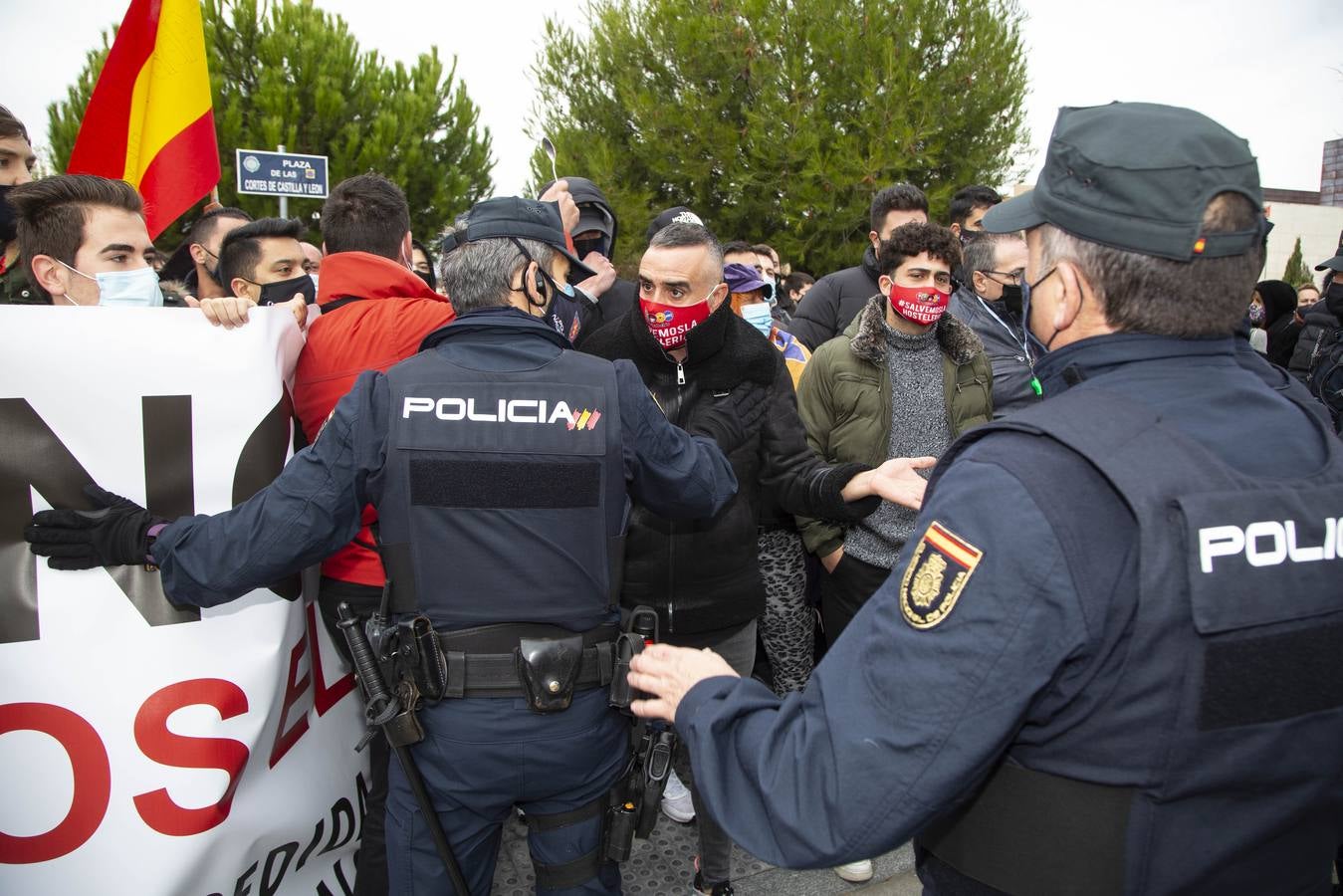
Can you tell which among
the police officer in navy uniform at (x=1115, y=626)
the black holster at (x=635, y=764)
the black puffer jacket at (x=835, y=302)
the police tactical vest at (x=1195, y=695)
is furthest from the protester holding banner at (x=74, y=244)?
the black puffer jacket at (x=835, y=302)

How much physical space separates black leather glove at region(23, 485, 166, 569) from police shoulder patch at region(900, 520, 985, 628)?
169 cm

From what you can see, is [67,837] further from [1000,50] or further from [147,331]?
[1000,50]

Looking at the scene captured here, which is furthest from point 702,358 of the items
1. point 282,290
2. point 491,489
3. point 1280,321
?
point 1280,321

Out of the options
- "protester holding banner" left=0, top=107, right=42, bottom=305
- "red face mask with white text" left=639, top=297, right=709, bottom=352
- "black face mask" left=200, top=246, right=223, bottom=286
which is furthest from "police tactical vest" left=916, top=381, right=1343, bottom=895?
"black face mask" left=200, top=246, right=223, bottom=286

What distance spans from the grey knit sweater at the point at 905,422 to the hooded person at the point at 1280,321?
6147 mm

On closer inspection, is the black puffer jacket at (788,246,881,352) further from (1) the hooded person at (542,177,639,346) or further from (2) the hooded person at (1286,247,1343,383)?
(2) the hooded person at (1286,247,1343,383)

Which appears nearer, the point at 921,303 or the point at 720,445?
the point at 720,445

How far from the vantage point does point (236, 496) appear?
226 cm

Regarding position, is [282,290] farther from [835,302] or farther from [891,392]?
[835,302]

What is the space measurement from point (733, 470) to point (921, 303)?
1.06 m

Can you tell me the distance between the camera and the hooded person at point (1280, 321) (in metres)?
7.60

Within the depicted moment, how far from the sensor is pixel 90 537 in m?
1.96

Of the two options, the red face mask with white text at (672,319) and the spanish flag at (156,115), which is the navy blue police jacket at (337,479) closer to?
the red face mask with white text at (672,319)

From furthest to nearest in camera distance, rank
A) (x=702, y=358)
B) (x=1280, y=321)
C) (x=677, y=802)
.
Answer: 1. (x=1280, y=321)
2. (x=677, y=802)
3. (x=702, y=358)
